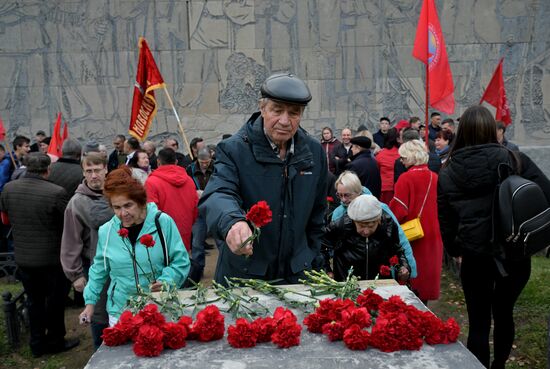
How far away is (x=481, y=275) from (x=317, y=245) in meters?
1.43

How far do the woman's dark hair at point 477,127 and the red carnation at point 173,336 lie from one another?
2.52 m

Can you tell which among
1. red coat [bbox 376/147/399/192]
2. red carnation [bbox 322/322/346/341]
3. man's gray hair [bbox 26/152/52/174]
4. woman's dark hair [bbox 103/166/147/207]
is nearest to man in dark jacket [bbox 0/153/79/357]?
man's gray hair [bbox 26/152/52/174]

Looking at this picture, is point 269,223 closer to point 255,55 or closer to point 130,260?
point 130,260

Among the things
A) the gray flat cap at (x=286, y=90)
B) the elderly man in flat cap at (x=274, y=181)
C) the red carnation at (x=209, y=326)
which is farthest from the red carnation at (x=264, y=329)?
the gray flat cap at (x=286, y=90)

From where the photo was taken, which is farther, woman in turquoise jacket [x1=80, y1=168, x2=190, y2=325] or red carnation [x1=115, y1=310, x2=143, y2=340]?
woman in turquoise jacket [x1=80, y1=168, x2=190, y2=325]

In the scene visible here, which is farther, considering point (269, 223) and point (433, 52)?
point (433, 52)

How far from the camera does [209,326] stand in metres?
1.93

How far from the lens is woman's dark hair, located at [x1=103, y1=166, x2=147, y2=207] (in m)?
3.16

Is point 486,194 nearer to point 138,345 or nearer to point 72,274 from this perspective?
point 138,345

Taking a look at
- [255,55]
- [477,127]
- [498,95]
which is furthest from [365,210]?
[255,55]

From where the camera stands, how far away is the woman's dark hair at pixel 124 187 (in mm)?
3162

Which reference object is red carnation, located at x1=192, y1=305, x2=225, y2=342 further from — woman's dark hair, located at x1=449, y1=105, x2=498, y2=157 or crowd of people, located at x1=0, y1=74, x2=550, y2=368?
woman's dark hair, located at x1=449, y1=105, x2=498, y2=157

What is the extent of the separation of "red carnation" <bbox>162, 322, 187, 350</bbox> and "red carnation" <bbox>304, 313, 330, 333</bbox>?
44cm

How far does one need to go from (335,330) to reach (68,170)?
15.7 ft
